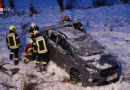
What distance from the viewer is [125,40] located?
1080 centimetres

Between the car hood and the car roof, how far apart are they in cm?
30

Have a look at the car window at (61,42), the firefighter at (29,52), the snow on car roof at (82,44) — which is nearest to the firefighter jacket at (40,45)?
the car window at (61,42)

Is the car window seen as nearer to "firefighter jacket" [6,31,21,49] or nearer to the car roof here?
the car roof

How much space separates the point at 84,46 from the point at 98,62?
3.25 ft

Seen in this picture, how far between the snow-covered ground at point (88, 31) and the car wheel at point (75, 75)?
0.21 m

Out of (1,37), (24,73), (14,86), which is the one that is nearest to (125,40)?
(24,73)

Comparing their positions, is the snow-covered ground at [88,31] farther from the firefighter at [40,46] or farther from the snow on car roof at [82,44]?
the snow on car roof at [82,44]

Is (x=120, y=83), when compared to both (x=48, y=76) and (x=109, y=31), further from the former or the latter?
(x=109, y=31)

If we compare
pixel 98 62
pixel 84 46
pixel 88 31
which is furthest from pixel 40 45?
pixel 88 31

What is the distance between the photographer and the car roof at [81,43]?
21.0ft

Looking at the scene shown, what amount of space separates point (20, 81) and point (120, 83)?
400 cm

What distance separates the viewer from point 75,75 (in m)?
6.18

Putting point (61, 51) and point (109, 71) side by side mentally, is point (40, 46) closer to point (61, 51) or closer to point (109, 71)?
point (61, 51)

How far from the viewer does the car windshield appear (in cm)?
637
